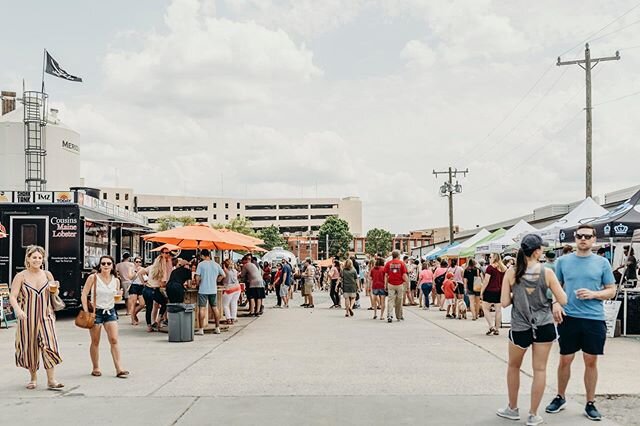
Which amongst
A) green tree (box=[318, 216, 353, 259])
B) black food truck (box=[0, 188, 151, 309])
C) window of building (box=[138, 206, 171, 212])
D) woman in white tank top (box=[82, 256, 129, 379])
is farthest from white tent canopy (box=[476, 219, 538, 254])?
window of building (box=[138, 206, 171, 212])

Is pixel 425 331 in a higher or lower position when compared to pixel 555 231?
lower

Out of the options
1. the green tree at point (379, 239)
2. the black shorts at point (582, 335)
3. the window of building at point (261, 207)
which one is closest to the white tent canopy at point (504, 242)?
the black shorts at point (582, 335)

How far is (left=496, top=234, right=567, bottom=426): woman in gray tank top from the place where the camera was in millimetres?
6711

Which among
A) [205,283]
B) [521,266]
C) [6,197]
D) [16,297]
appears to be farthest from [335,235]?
[521,266]

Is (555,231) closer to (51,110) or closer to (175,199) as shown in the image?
(51,110)

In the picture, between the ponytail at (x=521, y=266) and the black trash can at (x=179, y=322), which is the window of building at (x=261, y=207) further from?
the ponytail at (x=521, y=266)

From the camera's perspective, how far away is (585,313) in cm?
717

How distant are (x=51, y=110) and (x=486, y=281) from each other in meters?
60.0

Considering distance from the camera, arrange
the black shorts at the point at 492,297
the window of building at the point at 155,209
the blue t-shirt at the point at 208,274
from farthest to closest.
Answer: the window of building at the point at 155,209, the black shorts at the point at 492,297, the blue t-shirt at the point at 208,274

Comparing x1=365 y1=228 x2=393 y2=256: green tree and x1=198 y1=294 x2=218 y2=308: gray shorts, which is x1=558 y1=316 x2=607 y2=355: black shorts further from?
x1=365 y1=228 x2=393 y2=256: green tree

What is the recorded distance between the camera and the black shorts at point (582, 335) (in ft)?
23.3

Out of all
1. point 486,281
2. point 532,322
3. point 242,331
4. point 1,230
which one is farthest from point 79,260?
point 532,322

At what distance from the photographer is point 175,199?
477ft

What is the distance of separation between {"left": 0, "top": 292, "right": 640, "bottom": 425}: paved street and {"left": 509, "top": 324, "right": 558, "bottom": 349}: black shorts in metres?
0.84
